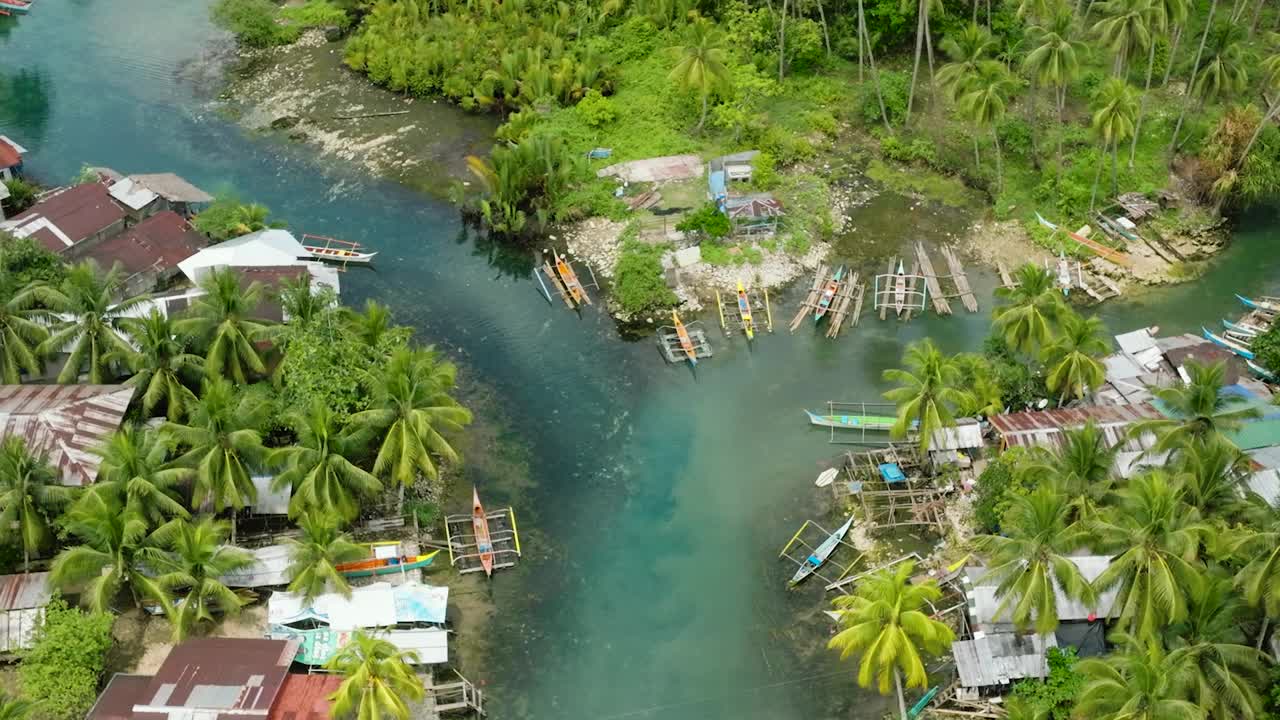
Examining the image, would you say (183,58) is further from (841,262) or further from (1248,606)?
(1248,606)

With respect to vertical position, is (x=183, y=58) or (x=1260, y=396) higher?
(x=183, y=58)

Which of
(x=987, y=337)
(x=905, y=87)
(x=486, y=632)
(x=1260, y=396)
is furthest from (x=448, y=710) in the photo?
(x=905, y=87)

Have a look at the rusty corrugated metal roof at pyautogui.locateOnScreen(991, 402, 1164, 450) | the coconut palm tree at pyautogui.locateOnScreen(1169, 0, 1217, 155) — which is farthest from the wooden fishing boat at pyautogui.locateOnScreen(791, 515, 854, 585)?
the coconut palm tree at pyautogui.locateOnScreen(1169, 0, 1217, 155)

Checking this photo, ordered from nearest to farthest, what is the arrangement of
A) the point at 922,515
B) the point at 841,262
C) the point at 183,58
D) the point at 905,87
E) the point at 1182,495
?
1. the point at 1182,495
2. the point at 922,515
3. the point at 841,262
4. the point at 905,87
5. the point at 183,58

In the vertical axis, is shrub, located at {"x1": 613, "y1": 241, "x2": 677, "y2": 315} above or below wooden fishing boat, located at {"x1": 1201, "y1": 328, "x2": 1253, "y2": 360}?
above

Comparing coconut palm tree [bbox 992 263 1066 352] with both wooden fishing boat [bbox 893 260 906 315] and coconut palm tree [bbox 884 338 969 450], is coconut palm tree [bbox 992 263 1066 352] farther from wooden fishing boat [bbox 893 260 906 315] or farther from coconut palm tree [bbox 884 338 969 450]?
wooden fishing boat [bbox 893 260 906 315]

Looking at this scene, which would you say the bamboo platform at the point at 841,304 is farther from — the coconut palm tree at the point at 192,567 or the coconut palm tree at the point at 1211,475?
the coconut palm tree at the point at 192,567

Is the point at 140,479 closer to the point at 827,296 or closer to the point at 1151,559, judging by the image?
the point at 827,296

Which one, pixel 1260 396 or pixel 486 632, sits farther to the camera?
pixel 1260 396
